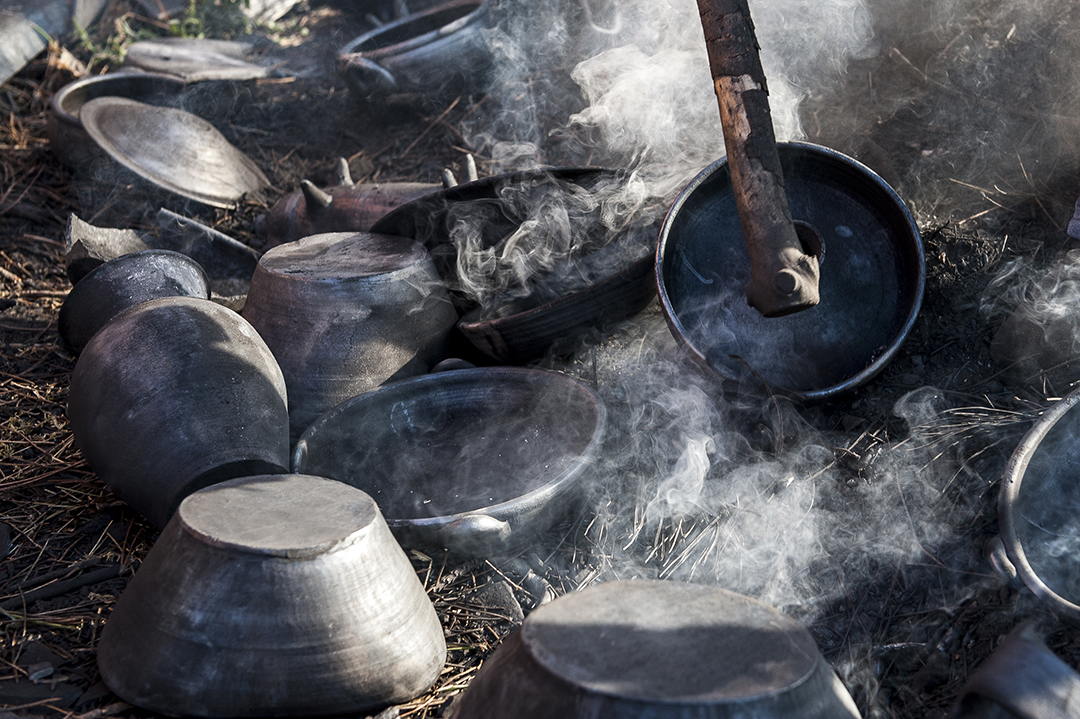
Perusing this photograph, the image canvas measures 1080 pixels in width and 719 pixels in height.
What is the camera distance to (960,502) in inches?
121

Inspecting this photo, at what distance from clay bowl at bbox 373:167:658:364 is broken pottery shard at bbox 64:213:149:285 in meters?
1.79

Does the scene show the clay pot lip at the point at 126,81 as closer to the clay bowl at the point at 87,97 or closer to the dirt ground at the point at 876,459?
the clay bowl at the point at 87,97

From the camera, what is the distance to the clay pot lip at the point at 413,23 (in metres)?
6.41

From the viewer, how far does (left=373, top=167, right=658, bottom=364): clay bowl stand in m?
3.83

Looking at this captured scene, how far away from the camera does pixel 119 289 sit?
4.24 m

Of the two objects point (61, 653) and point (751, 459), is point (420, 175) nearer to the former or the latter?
point (751, 459)

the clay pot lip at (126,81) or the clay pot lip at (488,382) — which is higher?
the clay pot lip at (126,81)

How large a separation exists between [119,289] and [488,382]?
206 centimetres

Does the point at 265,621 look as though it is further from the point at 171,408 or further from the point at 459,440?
the point at 459,440

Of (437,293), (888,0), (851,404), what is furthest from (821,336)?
(888,0)

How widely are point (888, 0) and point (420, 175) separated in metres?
3.39

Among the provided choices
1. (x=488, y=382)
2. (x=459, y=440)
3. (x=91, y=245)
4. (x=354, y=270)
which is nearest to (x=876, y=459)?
(x=488, y=382)

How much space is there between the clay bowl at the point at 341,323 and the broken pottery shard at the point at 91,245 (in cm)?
121

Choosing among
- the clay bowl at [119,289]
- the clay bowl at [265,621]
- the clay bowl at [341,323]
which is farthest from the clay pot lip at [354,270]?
the clay bowl at [265,621]
